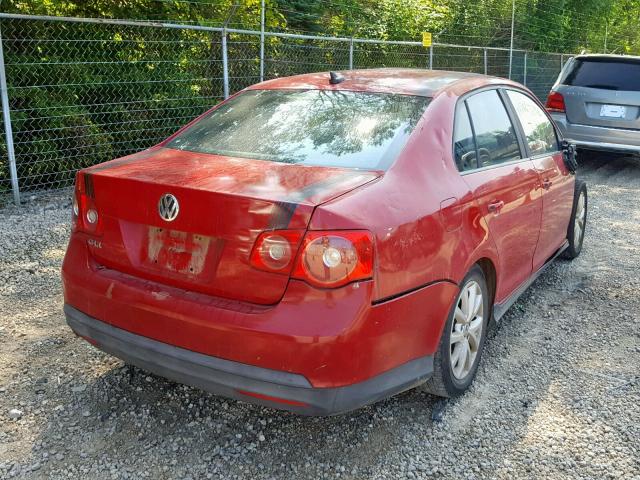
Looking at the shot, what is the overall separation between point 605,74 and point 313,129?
24.8ft

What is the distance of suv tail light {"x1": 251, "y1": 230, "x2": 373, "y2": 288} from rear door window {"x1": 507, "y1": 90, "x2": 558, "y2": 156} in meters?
2.16

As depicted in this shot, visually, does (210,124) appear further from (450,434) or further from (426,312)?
(450,434)

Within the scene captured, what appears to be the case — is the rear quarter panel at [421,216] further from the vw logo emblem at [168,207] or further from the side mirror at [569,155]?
the side mirror at [569,155]

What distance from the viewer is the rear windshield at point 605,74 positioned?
29.9 feet

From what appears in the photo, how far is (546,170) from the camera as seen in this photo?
14.0 feet

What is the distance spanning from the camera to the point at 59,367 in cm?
349

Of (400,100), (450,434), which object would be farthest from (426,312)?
(400,100)

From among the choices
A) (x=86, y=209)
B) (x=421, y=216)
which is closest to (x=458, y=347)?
(x=421, y=216)

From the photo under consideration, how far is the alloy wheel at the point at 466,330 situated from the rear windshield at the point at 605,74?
7129 millimetres

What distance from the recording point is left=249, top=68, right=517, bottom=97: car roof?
348cm

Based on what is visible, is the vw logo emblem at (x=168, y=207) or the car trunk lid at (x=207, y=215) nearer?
the car trunk lid at (x=207, y=215)

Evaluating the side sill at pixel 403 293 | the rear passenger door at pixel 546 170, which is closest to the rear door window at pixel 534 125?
the rear passenger door at pixel 546 170

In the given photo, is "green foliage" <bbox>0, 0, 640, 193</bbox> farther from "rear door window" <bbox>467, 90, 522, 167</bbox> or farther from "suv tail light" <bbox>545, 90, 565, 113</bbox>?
"rear door window" <bbox>467, 90, 522, 167</bbox>

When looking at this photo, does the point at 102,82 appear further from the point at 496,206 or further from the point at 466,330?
the point at 466,330
